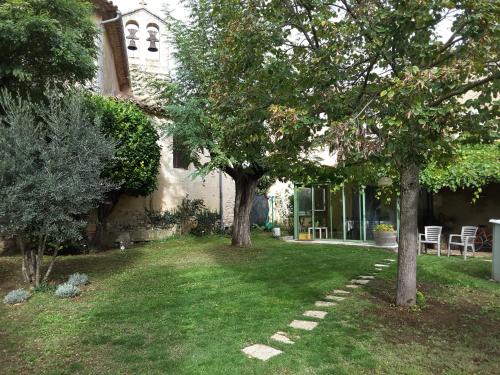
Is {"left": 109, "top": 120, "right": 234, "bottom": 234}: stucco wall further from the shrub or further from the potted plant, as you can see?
the potted plant

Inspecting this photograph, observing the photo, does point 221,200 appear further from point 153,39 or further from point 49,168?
point 49,168

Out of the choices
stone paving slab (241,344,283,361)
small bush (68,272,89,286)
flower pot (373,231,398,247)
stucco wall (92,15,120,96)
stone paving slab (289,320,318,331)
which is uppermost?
stucco wall (92,15,120,96)

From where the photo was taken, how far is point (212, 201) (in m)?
18.8

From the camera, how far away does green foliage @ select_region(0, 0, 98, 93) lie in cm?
697

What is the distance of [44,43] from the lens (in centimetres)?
743

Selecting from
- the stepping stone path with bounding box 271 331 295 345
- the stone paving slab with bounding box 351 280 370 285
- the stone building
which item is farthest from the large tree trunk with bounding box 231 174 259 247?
the stepping stone path with bounding box 271 331 295 345

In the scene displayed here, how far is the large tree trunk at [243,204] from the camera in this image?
12953 mm

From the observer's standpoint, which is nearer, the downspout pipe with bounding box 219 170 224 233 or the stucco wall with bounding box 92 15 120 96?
the stucco wall with bounding box 92 15 120 96

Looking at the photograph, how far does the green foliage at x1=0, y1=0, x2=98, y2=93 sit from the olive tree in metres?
0.51

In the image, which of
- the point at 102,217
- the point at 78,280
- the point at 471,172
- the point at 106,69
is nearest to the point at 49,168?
the point at 78,280

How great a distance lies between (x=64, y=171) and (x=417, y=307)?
20.9ft

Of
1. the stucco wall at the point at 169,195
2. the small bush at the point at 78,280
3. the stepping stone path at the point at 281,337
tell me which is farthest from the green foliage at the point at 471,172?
the small bush at the point at 78,280

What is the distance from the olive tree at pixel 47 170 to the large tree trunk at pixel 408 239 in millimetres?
5456

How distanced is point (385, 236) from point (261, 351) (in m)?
10.1
